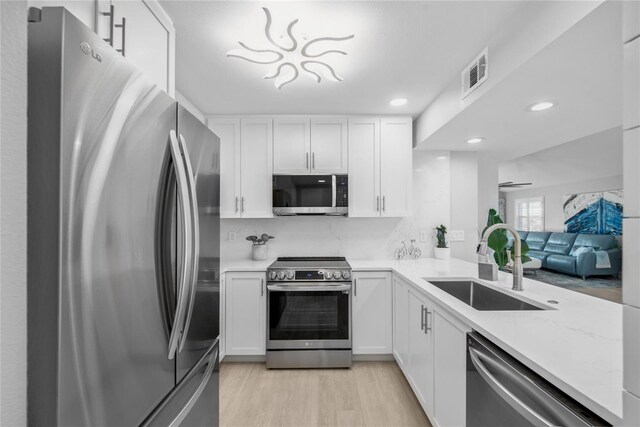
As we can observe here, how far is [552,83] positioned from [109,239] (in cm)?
219

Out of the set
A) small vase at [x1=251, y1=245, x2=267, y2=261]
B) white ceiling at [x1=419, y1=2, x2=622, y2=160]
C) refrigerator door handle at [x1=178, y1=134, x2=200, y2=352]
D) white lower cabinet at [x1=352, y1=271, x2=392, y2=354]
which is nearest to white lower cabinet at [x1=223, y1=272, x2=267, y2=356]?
small vase at [x1=251, y1=245, x2=267, y2=261]

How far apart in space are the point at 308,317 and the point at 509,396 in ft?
6.08

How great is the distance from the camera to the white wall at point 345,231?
11.0 ft

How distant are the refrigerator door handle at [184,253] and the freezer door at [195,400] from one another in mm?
178

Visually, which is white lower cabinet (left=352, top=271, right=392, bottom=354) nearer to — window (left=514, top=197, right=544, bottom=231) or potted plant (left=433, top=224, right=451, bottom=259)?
potted plant (left=433, top=224, right=451, bottom=259)

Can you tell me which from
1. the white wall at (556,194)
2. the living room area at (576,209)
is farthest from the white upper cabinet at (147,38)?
the white wall at (556,194)

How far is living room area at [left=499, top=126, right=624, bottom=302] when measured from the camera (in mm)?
3953

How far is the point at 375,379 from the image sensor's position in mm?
2520

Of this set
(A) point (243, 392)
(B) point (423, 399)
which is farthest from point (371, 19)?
(A) point (243, 392)

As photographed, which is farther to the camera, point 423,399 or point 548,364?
point 423,399

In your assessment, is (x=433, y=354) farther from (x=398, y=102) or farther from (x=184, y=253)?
(x=398, y=102)

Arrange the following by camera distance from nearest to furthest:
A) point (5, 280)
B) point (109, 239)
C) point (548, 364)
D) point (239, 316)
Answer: point (5, 280), point (109, 239), point (548, 364), point (239, 316)

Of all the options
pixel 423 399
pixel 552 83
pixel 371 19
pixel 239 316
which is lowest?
pixel 423 399

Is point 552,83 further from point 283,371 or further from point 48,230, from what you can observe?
point 283,371
